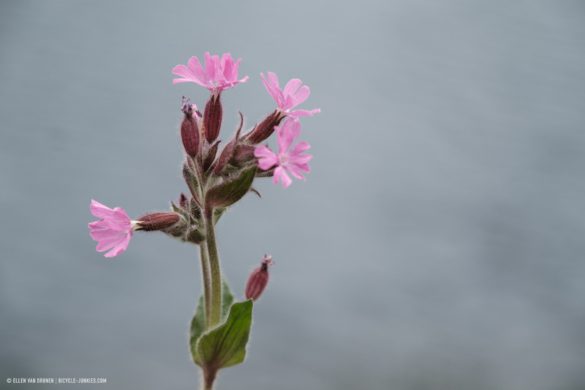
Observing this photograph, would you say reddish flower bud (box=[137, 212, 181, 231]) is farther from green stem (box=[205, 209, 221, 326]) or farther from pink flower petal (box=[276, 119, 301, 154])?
pink flower petal (box=[276, 119, 301, 154])

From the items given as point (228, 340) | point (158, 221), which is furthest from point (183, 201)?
point (228, 340)

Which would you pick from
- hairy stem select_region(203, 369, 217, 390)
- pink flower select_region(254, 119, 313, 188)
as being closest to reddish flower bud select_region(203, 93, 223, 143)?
pink flower select_region(254, 119, 313, 188)

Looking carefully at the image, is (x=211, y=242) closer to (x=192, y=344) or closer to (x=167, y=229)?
(x=167, y=229)

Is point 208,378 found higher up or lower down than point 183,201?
lower down

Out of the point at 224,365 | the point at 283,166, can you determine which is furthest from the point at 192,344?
the point at 283,166

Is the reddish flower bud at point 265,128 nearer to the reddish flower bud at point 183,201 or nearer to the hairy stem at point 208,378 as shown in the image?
the reddish flower bud at point 183,201

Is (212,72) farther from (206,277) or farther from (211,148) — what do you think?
(206,277)
